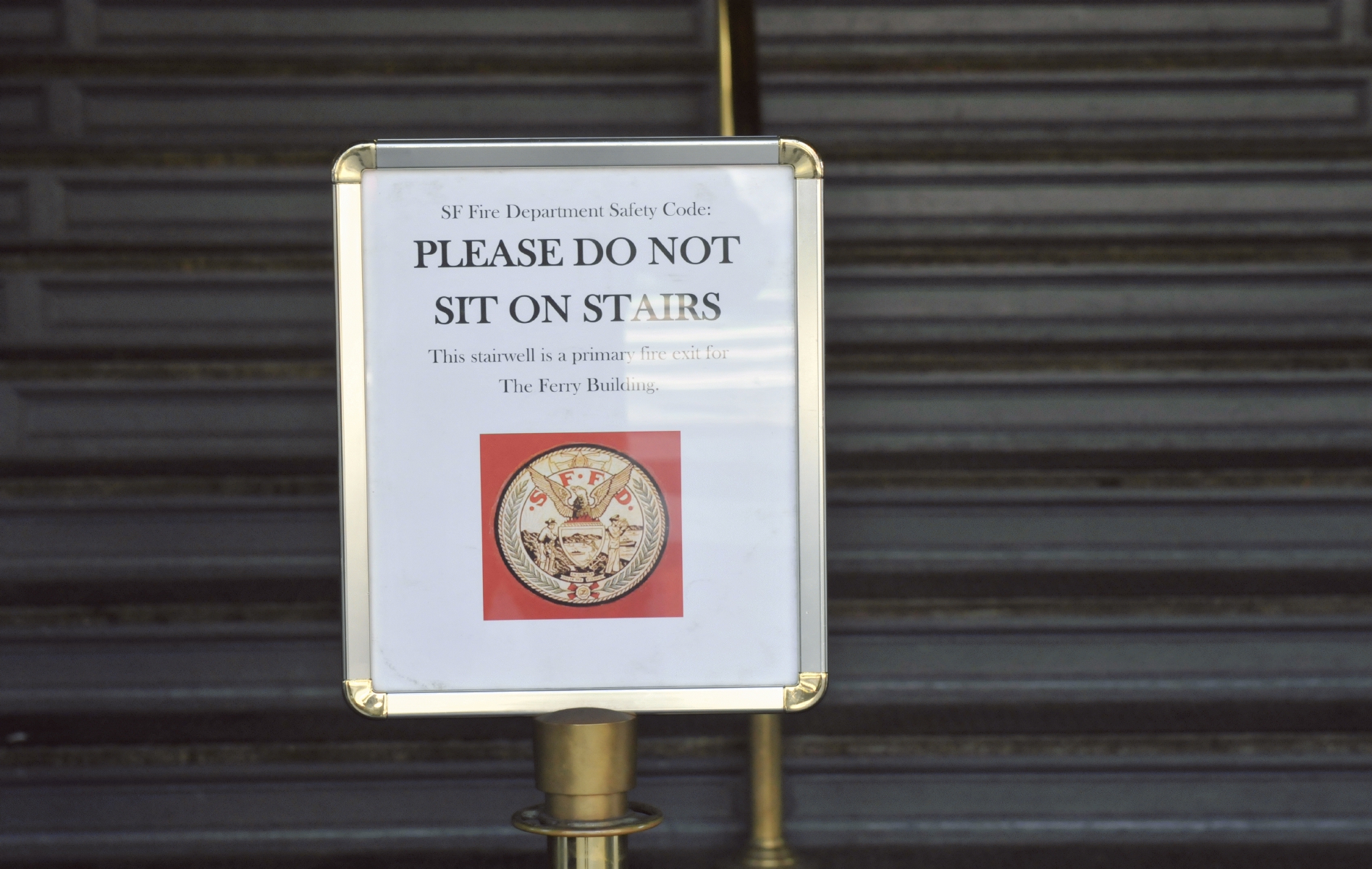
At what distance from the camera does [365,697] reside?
133 cm

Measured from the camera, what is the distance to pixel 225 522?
2.35 metres

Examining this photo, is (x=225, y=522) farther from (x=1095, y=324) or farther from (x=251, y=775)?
(x=1095, y=324)

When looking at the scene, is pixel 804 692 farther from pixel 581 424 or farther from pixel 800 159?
pixel 800 159

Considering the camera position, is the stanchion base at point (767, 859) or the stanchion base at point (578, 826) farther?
the stanchion base at point (767, 859)

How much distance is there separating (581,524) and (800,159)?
50cm

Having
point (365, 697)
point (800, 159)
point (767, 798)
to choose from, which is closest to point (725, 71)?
point (800, 159)

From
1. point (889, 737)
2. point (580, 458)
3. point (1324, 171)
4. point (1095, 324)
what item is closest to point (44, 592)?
point (580, 458)

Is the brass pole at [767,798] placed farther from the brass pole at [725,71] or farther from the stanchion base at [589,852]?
the brass pole at [725,71]

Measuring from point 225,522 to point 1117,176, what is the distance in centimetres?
202

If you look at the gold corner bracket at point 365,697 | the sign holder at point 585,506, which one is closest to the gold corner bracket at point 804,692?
the sign holder at point 585,506

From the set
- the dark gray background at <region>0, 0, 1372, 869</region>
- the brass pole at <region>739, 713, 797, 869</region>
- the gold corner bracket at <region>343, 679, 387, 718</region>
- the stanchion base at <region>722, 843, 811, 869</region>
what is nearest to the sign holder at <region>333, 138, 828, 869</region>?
the gold corner bracket at <region>343, 679, 387, 718</region>

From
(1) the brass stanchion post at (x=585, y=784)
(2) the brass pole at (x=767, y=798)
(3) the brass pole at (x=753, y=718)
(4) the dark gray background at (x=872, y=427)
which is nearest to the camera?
(1) the brass stanchion post at (x=585, y=784)

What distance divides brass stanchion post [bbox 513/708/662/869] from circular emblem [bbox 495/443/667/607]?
0.14 meters

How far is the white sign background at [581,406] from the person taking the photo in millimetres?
1336
